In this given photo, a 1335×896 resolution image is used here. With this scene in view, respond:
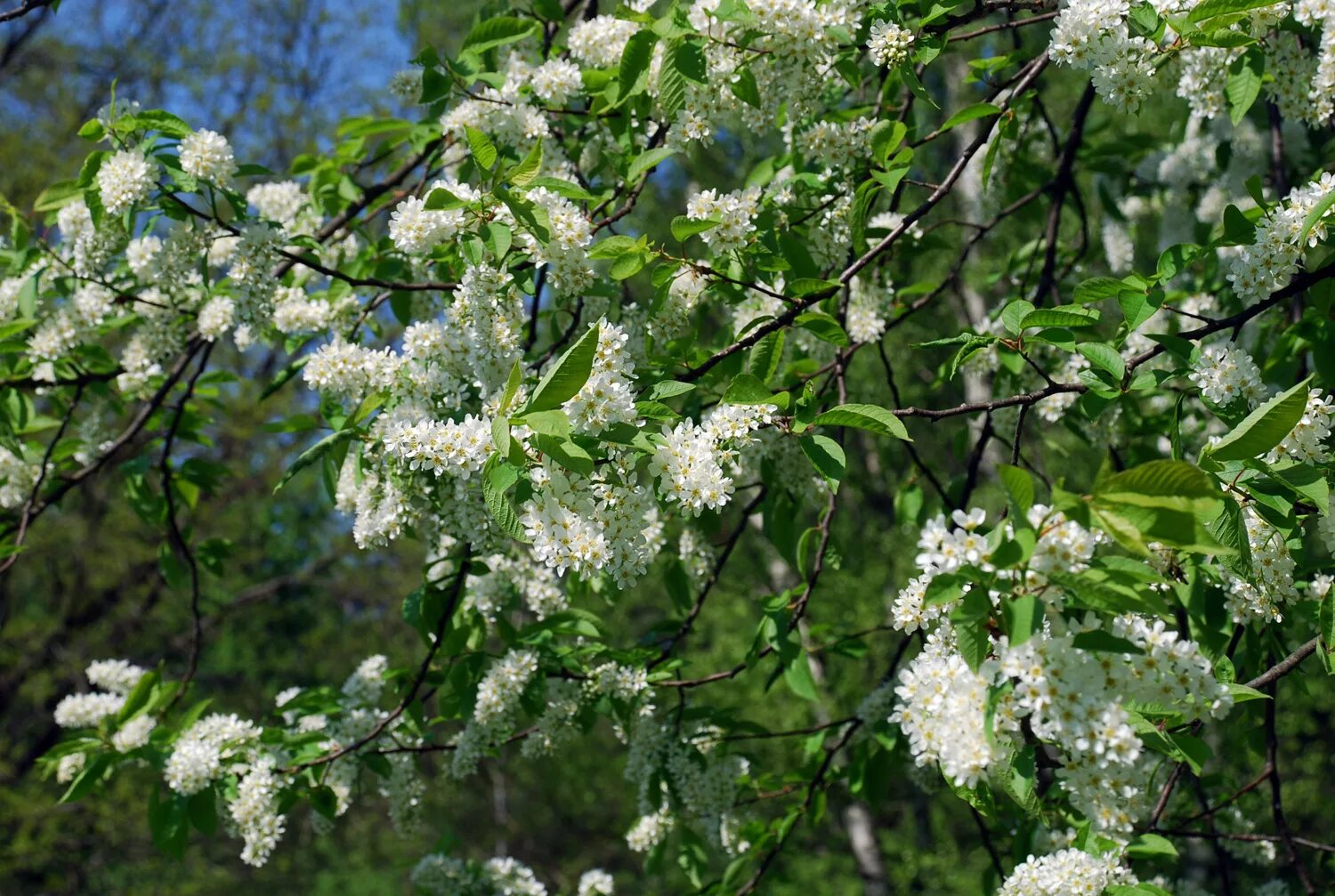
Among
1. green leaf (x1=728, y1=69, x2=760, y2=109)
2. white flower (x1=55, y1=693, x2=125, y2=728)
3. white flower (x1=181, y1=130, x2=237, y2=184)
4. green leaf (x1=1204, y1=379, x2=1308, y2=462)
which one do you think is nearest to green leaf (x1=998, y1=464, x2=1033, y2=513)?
green leaf (x1=1204, y1=379, x2=1308, y2=462)

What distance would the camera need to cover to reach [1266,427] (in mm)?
1689

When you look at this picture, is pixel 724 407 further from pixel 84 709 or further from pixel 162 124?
pixel 84 709

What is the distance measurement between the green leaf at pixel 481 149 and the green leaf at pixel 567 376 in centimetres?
72

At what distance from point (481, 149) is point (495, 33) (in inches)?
39.7

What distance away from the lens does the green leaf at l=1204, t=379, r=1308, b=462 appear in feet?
5.49

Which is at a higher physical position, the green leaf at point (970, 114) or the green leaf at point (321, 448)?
the green leaf at point (970, 114)

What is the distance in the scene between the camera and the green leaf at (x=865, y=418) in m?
1.98

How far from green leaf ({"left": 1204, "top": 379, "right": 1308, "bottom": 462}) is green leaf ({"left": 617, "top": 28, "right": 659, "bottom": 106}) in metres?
1.70

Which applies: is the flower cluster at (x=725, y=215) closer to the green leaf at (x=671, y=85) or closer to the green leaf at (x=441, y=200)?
the green leaf at (x=671, y=85)

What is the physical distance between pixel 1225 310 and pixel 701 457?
2608 millimetres

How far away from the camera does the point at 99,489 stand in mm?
10695

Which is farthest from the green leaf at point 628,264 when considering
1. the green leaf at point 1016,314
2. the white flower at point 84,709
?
the white flower at point 84,709

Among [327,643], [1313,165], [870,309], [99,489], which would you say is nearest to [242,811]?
[870,309]

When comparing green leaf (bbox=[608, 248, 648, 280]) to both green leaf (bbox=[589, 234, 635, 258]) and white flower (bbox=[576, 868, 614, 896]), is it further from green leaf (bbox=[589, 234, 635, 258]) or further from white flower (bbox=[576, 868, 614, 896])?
white flower (bbox=[576, 868, 614, 896])
